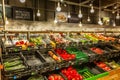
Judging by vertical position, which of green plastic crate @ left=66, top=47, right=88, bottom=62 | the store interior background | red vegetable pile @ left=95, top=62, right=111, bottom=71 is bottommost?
red vegetable pile @ left=95, top=62, right=111, bottom=71

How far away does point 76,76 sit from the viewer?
385 centimetres

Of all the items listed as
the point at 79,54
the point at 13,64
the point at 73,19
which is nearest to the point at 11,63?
the point at 13,64

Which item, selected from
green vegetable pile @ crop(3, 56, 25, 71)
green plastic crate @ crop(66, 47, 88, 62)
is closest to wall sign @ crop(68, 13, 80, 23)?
green plastic crate @ crop(66, 47, 88, 62)

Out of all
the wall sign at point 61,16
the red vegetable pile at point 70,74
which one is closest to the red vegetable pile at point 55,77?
the red vegetable pile at point 70,74

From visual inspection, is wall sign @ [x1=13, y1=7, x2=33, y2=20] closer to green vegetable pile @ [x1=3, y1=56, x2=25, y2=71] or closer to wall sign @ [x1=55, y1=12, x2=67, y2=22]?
wall sign @ [x1=55, y1=12, x2=67, y2=22]

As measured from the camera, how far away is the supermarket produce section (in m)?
2.94

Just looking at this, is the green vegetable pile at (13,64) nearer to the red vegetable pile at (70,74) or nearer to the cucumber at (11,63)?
the cucumber at (11,63)

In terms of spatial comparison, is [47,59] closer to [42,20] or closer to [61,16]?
[42,20]

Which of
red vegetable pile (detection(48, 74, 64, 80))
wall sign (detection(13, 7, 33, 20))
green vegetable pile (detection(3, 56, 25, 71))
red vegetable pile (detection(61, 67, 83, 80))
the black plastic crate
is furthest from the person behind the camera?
wall sign (detection(13, 7, 33, 20))

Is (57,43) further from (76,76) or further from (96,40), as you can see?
(96,40)

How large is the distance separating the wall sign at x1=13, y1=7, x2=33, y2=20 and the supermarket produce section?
461cm

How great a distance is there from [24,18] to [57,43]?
5.42 m

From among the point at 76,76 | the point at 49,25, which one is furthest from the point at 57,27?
the point at 76,76

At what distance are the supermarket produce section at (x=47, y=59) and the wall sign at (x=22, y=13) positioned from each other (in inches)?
181
